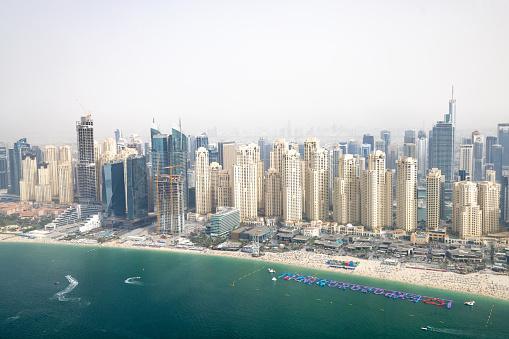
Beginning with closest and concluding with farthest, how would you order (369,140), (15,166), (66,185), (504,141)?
(66,185), (504,141), (15,166), (369,140)

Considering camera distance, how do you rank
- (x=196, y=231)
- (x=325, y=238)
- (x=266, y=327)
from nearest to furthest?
(x=266, y=327) → (x=325, y=238) → (x=196, y=231)

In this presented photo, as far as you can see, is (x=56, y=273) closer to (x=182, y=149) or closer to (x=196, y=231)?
(x=196, y=231)

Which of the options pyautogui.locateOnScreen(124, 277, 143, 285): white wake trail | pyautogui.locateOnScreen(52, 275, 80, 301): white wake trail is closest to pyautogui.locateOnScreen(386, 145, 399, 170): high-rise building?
pyautogui.locateOnScreen(124, 277, 143, 285): white wake trail

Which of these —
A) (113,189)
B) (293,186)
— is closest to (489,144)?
(293,186)

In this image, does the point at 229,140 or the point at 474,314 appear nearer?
the point at 474,314

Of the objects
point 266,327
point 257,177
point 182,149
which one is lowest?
point 266,327

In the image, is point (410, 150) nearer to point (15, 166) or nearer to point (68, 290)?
point (68, 290)

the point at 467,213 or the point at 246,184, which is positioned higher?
the point at 246,184

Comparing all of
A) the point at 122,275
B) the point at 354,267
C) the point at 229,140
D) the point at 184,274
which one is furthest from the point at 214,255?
the point at 229,140
